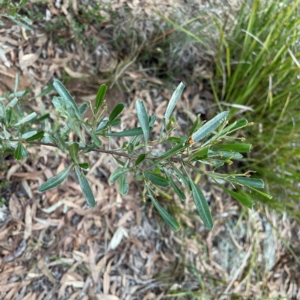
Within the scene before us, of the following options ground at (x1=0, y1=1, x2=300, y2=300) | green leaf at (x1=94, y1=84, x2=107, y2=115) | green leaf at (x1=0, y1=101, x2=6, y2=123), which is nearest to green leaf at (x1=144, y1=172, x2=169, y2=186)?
green leaf at (x1=94, y1=84, x2=107, y2=115)

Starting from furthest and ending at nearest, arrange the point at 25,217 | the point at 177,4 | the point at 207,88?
the point at 207,88, the point at 177,4, the point at 25,217

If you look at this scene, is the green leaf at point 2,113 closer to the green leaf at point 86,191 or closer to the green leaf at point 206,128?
the green leaf at point 86,191

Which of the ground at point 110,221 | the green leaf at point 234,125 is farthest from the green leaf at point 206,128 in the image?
the ground at point 110,221

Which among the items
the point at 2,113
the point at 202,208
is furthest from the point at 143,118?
the point at 2,113

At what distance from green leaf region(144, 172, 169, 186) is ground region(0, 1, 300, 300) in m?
0.62

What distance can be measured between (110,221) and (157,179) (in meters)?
0.73

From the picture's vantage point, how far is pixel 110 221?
133 centimetres

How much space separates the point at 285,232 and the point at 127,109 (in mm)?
874

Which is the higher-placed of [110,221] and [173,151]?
[173,151]

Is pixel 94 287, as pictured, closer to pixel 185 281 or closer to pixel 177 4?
pixel 185 281

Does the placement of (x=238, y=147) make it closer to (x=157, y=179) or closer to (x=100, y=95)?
(x=157, y=179)

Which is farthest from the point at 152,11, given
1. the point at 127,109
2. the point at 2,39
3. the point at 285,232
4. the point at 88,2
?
the point at 285,232

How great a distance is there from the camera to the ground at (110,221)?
46.1 inches

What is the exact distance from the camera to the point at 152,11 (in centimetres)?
135
